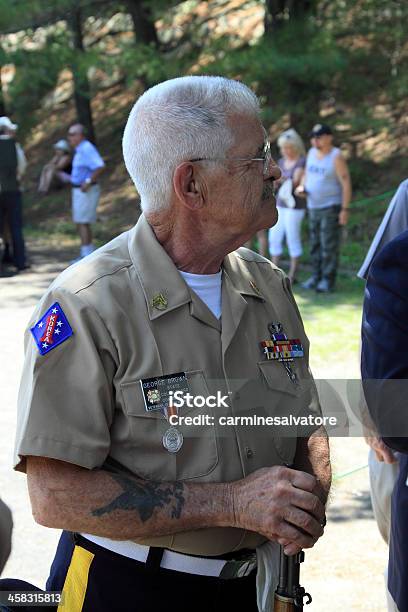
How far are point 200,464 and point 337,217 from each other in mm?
9167

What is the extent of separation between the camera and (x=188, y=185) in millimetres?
2170

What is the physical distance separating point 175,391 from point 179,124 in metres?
Result: 0.62

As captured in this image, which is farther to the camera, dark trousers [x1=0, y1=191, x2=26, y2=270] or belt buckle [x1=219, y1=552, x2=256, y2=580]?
dark trousers [x1=0, y1=191, x2=26, y2=270]

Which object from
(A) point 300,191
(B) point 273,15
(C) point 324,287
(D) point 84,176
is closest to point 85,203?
(D) point 84,176

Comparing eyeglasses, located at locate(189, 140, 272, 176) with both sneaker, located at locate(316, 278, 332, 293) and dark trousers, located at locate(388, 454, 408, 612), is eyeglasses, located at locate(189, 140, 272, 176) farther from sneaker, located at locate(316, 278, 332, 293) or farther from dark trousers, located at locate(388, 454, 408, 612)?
sneaker, located at locate(316, 278, 332, 293)

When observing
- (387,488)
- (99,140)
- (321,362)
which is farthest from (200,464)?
(99,140)

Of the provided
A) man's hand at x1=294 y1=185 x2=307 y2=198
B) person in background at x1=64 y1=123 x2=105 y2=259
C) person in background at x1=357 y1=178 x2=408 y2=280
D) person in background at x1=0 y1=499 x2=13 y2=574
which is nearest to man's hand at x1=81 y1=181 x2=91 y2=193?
person in background at x1=64 y1=123 x2=105 y2=259

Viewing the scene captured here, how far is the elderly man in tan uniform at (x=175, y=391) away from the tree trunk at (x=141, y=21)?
1800 cm

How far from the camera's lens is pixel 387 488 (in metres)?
2.96

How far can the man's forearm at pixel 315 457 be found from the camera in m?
2.28

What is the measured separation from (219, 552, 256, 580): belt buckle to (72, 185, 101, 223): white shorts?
1081 centimetres

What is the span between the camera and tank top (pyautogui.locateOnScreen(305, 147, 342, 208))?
10.6 m

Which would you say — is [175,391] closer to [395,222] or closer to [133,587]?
[133,587]

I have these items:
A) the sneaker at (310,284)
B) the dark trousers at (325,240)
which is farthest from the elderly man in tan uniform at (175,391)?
the sneaker at (310,284)
